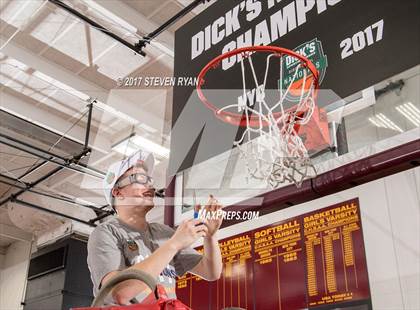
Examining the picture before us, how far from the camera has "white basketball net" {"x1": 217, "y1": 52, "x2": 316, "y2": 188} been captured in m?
2.49

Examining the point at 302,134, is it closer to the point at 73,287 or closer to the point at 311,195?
the point at 311,195

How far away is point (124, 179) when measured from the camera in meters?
2.07

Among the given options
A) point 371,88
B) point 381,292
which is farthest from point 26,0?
point 381,292

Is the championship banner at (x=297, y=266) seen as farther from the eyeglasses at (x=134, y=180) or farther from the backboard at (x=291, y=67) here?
the eyeglasses at (x=134, y=180)

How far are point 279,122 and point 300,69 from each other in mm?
329

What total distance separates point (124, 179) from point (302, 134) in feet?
3.50

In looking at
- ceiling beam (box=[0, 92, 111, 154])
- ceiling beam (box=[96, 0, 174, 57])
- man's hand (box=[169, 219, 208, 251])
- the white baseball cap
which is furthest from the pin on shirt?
ceiling beam (box=[0, 92, 111, 154])

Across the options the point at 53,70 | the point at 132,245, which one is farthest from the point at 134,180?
the point at 53,70

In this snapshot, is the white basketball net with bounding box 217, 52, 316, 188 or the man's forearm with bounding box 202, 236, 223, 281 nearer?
the man's forearm with bounding box 202, 236, 223, 281

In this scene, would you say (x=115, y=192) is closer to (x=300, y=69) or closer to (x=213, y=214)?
(x=213, y=214)

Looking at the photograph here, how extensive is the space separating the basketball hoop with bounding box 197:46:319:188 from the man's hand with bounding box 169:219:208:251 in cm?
81

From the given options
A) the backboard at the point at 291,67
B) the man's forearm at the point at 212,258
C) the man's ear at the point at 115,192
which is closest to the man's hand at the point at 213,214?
the man's forearm at the point at 212,258

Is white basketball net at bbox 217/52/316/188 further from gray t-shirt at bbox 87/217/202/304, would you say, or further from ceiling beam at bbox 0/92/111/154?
ceiling beam at bbox 0/92/111/154

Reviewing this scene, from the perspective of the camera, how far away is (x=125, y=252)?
1.84m
